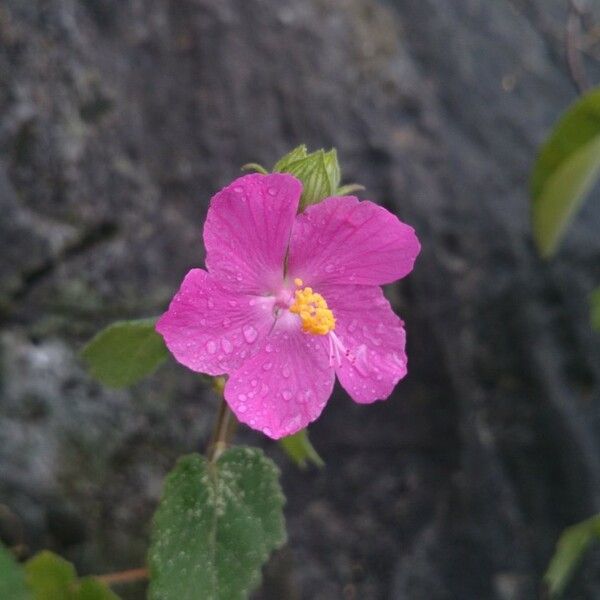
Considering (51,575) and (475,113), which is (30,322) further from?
(475,113)

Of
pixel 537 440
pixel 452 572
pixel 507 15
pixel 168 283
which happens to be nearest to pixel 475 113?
pixel 507 15

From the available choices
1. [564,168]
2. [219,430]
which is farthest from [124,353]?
[564,168]

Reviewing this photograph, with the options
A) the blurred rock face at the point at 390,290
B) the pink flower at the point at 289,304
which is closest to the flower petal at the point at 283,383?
the pink flower at the point at 289,304

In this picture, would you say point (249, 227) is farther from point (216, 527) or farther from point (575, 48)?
point (575, 48)

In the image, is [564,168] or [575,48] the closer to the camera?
[564,168]

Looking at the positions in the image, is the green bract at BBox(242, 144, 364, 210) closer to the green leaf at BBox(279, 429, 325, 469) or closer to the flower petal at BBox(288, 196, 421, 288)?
the flower petal at BBox(288, 196, 421, 288)
